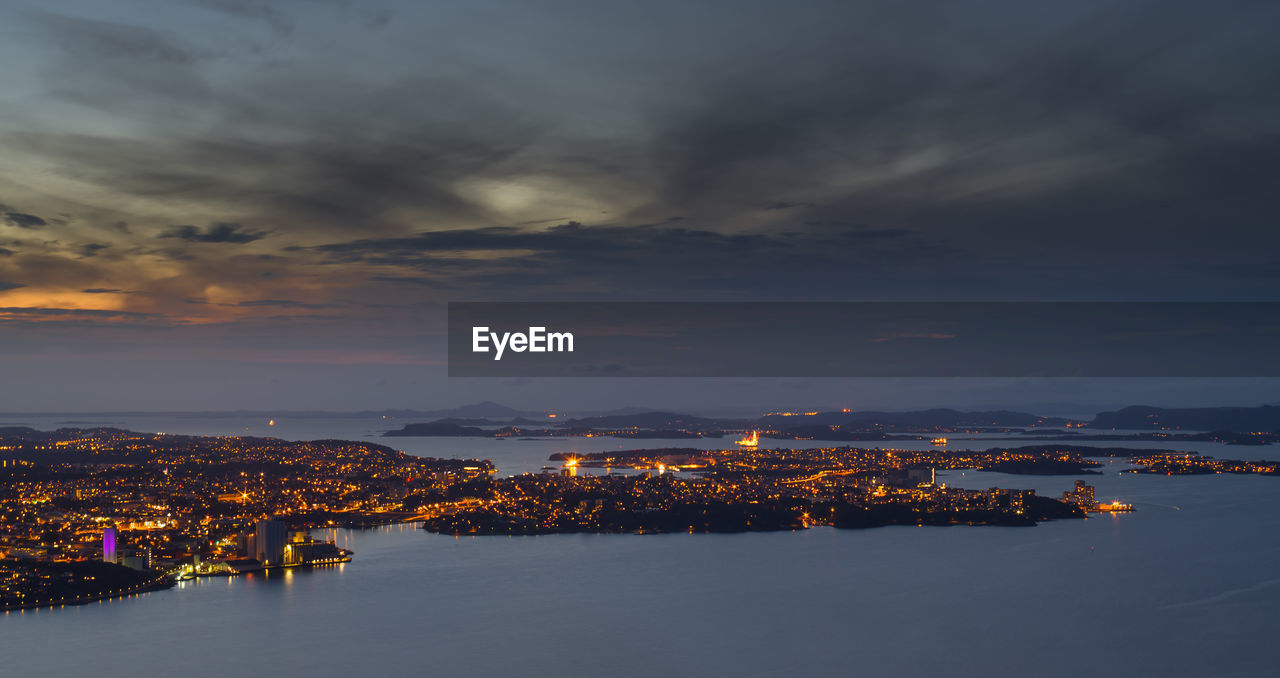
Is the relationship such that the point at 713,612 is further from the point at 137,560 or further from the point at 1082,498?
the point at 1082,498

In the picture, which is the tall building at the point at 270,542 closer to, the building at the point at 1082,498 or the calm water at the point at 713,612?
the calm water at the point at 713,612

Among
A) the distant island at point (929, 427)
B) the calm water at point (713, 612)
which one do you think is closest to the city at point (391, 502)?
the calm water at point (713, 612)

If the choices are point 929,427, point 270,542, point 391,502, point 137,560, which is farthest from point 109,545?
point 929,427

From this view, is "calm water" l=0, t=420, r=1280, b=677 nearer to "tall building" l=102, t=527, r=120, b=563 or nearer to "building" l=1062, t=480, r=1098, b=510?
"tall building" l=102, t=527, r=120, b=563

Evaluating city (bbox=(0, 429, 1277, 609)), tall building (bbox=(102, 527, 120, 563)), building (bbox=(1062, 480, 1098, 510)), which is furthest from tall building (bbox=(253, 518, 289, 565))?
building (bbox=(1062, 480, 1098, 510))

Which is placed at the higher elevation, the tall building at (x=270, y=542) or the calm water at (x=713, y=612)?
the tall building at (x=270, y=542)

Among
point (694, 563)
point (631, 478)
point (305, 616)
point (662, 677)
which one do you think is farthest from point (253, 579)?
point (631, 478)

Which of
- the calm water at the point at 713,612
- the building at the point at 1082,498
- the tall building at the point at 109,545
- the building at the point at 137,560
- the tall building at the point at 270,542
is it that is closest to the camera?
the calm water at the point at 713,612

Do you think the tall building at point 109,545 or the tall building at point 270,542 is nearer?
the tall building at point 109,545
